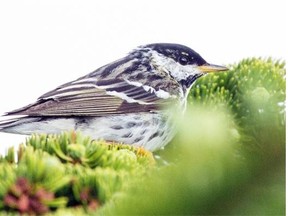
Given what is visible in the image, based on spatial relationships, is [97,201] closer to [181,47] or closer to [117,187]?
[117,187]

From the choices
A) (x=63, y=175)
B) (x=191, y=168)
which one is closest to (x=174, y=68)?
(x=63, y=175)

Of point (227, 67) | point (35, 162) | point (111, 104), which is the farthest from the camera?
point (111, 104)

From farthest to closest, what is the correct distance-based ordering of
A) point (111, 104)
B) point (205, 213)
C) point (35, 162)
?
1. point (111, 104)
2. point (35, 162)
3. point (205, 213)

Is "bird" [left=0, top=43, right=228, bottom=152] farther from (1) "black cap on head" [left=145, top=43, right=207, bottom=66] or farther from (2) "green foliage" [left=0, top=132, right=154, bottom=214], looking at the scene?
(2) "green foliage" [left=0, top=132, right=154, bottom=214]

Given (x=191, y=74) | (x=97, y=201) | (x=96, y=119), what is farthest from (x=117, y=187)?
(x=191, y=74)

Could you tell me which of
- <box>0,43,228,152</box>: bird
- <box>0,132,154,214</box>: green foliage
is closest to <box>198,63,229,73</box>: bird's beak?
<box>0,43,228,152</box>: bird

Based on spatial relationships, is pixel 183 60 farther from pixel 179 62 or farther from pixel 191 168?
pixel 191 168
